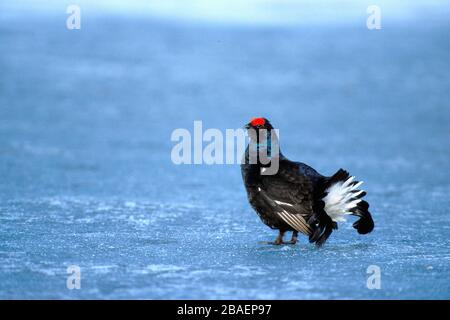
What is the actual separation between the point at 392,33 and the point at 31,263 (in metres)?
12.7

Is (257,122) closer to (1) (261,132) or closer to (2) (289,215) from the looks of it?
(1) (261,132)

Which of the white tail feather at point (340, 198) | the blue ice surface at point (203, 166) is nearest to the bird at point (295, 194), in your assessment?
the white tail feather at point (340, 198)

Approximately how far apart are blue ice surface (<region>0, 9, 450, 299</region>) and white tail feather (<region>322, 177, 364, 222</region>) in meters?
0.32

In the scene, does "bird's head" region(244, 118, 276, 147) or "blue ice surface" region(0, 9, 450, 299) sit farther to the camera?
"bird's head" region(244, 118, 276, 147)

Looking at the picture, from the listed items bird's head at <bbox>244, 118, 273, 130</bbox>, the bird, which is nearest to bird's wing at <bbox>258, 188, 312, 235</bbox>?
the bird

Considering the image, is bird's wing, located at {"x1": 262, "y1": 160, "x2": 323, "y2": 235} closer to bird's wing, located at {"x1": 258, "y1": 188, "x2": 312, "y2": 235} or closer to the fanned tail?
bird's wing, located at {"x1": 258, "y1": 188, "x2": 312, "y2": 235}

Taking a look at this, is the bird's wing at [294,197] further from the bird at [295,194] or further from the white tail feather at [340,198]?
the white tail feather at [340,198]

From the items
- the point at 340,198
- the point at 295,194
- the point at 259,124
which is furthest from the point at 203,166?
the point at 340,198

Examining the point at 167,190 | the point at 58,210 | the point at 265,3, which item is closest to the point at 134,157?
the point at 167,190

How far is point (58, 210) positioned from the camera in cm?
730

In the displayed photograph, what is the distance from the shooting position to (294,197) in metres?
5.71

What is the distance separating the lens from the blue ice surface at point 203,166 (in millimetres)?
4969

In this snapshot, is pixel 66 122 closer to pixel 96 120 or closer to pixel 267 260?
pixel 96 120

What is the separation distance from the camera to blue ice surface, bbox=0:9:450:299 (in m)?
4.97
